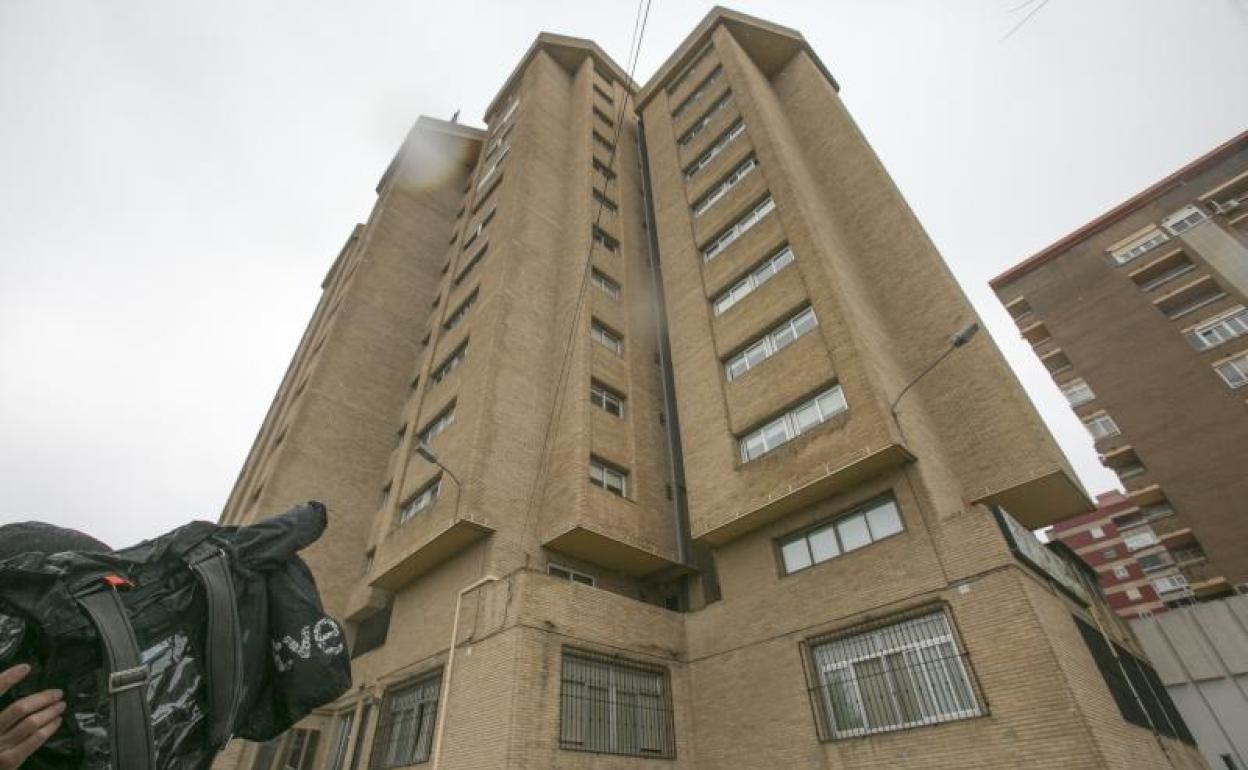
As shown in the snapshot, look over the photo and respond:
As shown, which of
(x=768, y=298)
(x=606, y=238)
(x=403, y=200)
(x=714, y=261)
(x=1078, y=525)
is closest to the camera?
(x=768, y=298)

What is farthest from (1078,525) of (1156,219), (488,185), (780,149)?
(488,185)

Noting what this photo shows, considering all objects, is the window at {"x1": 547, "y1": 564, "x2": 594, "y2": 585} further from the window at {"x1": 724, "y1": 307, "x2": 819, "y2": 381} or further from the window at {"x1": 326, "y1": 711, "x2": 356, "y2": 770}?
the window at {"x1": 724, "y1": 307, "x2": 819, "y2": 381}

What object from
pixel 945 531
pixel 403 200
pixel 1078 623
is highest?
pixel 403 200

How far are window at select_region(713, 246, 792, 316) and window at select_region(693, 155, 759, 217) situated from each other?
428cm

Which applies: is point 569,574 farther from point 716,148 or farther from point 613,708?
point 716,148

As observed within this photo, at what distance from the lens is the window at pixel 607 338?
65.2ft

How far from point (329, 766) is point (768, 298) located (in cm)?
1698

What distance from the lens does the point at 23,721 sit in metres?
1.45

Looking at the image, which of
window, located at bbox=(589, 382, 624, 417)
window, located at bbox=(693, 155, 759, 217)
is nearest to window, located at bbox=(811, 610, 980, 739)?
window, located at bbox=(589, 382, 624, 417)

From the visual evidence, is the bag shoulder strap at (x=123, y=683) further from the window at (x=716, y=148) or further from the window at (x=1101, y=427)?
the window at (x=1101, y=427)

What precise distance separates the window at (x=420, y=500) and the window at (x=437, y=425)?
1932 mm

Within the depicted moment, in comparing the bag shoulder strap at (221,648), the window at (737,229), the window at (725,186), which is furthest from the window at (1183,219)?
the bag shoulder strap at (221,648)

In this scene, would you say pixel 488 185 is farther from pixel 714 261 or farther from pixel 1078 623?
pixel 1078 623

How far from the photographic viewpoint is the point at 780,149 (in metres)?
19.8
